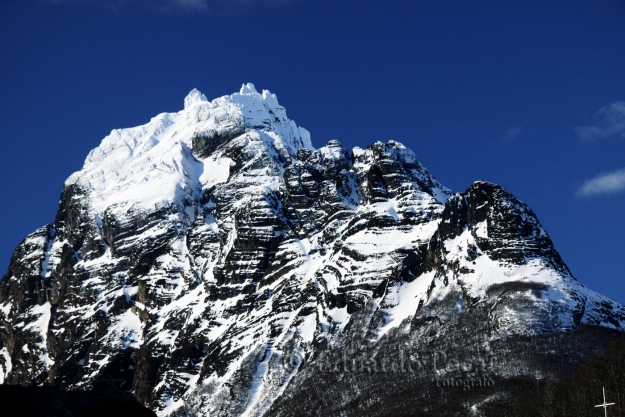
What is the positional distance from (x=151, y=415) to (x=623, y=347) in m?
157

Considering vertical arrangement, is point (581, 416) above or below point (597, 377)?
below

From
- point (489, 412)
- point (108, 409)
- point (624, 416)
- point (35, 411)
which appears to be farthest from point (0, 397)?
point (489, 412)

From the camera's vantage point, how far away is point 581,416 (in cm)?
13500

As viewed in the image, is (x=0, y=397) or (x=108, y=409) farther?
(x=108, y=409)

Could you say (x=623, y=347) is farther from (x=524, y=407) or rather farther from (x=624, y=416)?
(x=624, y=416)

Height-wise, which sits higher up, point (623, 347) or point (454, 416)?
point (623, 347)

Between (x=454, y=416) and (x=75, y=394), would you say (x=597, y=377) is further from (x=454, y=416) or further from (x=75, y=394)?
(x=75, y=394)

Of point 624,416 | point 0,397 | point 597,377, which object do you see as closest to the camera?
point 0,397

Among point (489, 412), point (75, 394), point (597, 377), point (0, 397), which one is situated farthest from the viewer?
point (489, 412)

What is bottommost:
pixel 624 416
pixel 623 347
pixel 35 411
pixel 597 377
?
pixel 35 411

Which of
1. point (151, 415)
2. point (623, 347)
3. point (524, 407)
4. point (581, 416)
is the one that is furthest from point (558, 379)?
point (151, 415)

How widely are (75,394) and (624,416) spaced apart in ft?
313

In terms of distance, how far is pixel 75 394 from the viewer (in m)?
51.2

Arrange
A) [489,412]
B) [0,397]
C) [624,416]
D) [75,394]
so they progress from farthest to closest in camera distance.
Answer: [489,412] < [624,416] < [75,394] < [0,397]
